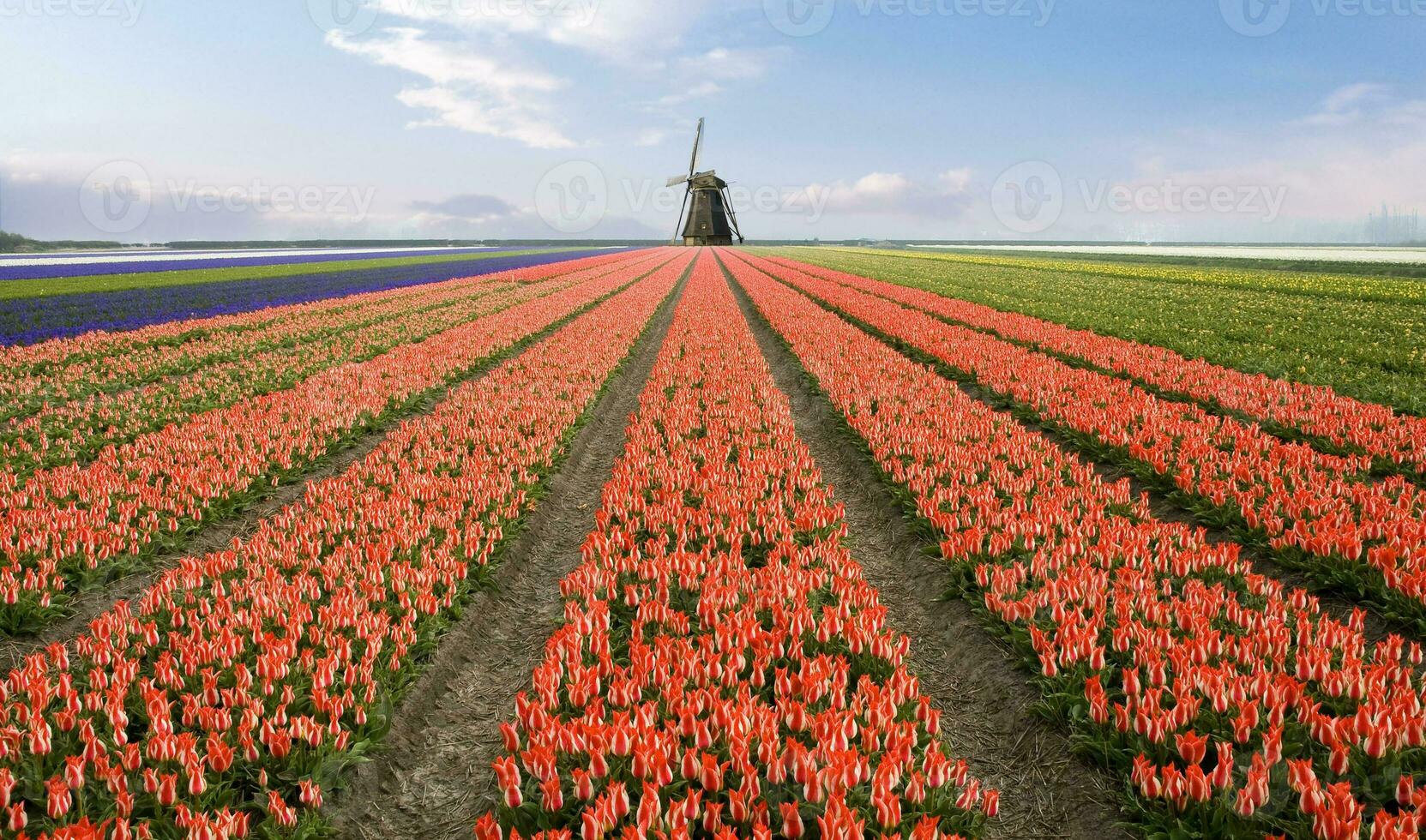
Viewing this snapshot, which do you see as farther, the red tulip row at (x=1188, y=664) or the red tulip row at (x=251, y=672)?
the red tulip row at (x=251, y=672)

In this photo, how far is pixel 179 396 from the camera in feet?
45.1

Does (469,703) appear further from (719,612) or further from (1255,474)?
(1255,474)

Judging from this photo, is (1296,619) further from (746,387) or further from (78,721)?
(746,387)

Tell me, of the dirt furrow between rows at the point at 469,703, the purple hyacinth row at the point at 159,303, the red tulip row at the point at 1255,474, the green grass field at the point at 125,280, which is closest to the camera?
the dirt furrow between rows at the point at 469,703

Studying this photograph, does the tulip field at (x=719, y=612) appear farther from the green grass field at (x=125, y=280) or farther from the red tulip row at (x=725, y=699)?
the green grass field at (x=125, y=280)

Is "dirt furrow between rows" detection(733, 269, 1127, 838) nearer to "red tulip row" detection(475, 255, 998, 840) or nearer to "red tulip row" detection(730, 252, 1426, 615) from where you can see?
"red tulip row" detection(475, 255, 998, 840)

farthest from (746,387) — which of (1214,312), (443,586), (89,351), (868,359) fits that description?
(1214,312)

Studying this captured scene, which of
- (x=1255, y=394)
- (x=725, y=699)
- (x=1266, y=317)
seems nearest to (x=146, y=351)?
(x=725, y=699)

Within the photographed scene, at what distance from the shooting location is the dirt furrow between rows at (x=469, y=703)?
435cm

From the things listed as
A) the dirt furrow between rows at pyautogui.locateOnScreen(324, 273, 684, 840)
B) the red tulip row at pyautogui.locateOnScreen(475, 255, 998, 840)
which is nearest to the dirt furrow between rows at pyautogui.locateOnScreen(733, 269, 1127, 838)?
the red tulip row at pyautogui.locateOnScreen(475, 255, 998, 840)

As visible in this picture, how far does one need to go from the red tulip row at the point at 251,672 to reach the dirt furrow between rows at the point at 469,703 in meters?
0.24

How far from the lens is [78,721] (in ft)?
14.3

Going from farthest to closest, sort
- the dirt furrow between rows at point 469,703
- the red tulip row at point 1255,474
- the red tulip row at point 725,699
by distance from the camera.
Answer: the red tulip row at point 1255,474, the dirt furrow between rows at point 469,703, the red tulip row at point 725,699

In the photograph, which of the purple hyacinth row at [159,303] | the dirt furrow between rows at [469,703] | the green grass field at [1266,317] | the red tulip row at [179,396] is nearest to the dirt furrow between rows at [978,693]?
the dirt furrow between rows at [469,703]
